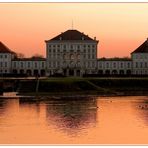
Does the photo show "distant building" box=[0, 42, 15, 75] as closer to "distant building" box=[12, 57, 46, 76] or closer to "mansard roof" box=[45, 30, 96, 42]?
"distant building" box=[12, 57, 46, 76]

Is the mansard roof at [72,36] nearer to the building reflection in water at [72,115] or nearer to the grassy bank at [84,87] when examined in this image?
the grassy bank at [84,87]

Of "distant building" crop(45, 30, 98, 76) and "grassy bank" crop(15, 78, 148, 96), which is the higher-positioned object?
"distant building" crop(45, 30, 98, 76)

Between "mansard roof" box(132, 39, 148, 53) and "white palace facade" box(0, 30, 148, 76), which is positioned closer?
"white palace facade" box(0, 30, 148, 76)

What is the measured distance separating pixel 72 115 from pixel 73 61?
51365 millimetres

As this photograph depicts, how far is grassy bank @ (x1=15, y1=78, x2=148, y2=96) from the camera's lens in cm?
4862

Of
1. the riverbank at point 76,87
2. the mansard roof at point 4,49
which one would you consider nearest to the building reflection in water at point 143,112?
the riverbank at point 76,87

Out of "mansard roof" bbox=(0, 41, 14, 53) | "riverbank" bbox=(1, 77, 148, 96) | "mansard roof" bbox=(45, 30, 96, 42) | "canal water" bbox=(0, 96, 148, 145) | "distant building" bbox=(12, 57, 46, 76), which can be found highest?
"mansard roof" bbox=(45, 30, 96, 42)

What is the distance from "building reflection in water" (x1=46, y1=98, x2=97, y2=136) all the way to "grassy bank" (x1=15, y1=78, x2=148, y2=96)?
10035mm

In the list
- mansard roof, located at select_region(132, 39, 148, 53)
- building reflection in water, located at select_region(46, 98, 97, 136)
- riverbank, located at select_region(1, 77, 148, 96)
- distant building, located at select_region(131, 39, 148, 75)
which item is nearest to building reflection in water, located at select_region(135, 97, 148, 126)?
building reflection in water, located at select_region(46, 98, 97, 136)

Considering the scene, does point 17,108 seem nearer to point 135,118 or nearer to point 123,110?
point 123,110

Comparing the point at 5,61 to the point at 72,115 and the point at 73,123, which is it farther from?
the point at 73,123

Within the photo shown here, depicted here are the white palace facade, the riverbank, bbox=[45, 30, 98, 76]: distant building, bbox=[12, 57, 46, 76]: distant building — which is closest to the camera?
the riverbank

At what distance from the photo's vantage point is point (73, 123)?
25984mm

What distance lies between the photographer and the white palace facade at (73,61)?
262 ft
